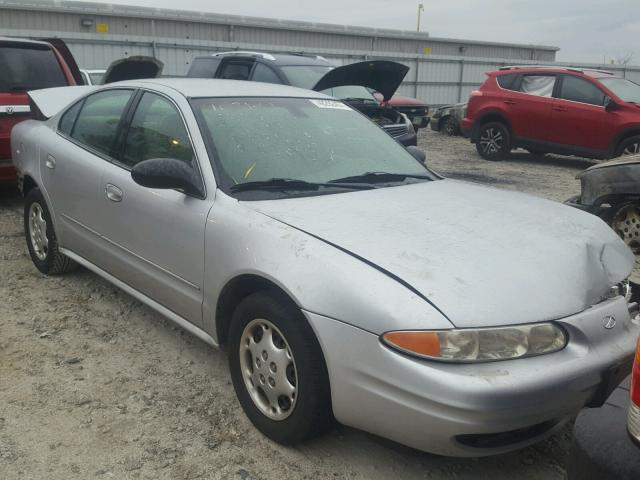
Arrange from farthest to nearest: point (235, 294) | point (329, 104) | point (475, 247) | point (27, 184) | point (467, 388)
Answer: point (27, 184) < point (329, 104) < point (235, 294) < point (475, 247) < point (467, 388)

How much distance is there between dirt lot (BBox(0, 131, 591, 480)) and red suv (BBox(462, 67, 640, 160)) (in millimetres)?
8653

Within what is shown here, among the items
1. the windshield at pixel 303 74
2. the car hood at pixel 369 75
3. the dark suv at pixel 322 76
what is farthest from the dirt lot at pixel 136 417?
the windshield at pixel 303 74

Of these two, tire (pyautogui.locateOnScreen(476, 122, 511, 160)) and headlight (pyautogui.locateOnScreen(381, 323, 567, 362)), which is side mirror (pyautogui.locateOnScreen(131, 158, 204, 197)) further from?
tire (pyautogui.locateOnScreen(476, 122, 511, 160))

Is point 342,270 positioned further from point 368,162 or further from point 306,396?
point 368,162

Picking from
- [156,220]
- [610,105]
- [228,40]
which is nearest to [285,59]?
[610,105]

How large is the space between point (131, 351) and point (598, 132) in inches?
358

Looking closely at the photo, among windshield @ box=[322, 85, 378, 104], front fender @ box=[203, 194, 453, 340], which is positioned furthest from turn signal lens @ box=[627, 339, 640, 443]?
windshield @ box=[322, 85, 378, 104]

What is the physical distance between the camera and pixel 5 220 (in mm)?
6305

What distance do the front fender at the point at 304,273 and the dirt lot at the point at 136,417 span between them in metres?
0.47

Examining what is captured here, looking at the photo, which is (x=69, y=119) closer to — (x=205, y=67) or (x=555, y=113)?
(x=205, y=67)

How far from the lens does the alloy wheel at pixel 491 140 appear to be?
11.7m

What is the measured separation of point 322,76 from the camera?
27.2ft

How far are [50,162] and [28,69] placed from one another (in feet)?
9.90

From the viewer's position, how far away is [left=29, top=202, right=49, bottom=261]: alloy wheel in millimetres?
4617
